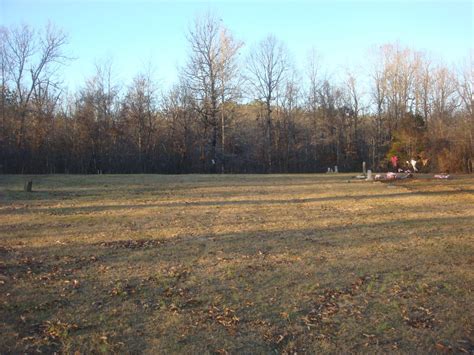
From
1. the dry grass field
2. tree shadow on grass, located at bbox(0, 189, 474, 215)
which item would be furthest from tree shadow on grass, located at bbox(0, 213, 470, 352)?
tree shadow on grass, located at bbox(0, 189, 474, 215)

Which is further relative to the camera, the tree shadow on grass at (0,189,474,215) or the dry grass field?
the tree shadow on grass at (0,189,474,215)

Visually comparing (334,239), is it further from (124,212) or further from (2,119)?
(2,119)

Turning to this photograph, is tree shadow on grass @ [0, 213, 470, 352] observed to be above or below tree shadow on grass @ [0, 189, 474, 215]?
below

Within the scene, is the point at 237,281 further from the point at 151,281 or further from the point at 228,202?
the point at 228,202

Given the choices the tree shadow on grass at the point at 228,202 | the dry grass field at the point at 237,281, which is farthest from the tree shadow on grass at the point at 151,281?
the tree shadow on grass at the point at 228,202

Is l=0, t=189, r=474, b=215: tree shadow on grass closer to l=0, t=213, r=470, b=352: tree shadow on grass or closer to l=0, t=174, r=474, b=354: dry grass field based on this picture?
l=0, t=174, r=474, b=354: dry grass field

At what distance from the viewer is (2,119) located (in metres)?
23.2

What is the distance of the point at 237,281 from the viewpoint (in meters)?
4.63

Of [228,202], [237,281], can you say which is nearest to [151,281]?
[237,281]

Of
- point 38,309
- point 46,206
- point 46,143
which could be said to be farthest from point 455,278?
point 46,143

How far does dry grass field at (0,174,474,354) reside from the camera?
325 cm

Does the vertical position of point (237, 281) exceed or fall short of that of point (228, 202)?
it falls short

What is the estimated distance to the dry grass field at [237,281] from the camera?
3.25 metres

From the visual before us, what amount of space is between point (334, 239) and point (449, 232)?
2.05 m
